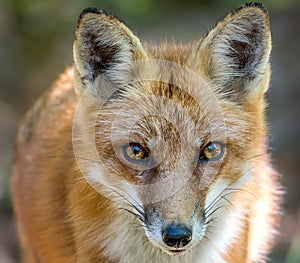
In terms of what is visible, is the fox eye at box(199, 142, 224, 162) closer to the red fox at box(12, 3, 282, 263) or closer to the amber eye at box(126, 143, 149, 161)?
the red fox at box(12, 3, 282, 263)

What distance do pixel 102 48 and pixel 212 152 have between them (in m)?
1.07

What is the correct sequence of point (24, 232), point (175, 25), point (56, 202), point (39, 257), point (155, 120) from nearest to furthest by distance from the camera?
1. point (155, 120)
2. point (56, 202)
3. point (39, 257)
4. point (24, 232)
5. point (175, 25)

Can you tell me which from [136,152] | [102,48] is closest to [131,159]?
[136,152]

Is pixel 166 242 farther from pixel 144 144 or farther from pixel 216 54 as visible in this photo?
pixel 216 54

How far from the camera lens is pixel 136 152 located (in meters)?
4.91

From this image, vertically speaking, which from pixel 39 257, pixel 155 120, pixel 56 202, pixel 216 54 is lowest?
pixel 39 257

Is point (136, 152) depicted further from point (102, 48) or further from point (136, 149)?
point (102, 48)

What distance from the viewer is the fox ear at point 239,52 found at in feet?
17.0

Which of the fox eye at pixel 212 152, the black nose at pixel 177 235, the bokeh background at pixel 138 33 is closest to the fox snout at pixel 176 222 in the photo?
the black nose at pixel 177 235

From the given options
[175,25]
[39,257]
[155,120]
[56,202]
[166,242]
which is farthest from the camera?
[175,25]

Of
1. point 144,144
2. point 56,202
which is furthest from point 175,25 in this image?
point 144,144

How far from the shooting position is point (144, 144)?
16.0 ft

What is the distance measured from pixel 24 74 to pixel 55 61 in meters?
0.56

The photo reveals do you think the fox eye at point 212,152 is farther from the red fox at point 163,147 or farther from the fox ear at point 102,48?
the fox ear at point 102,48
